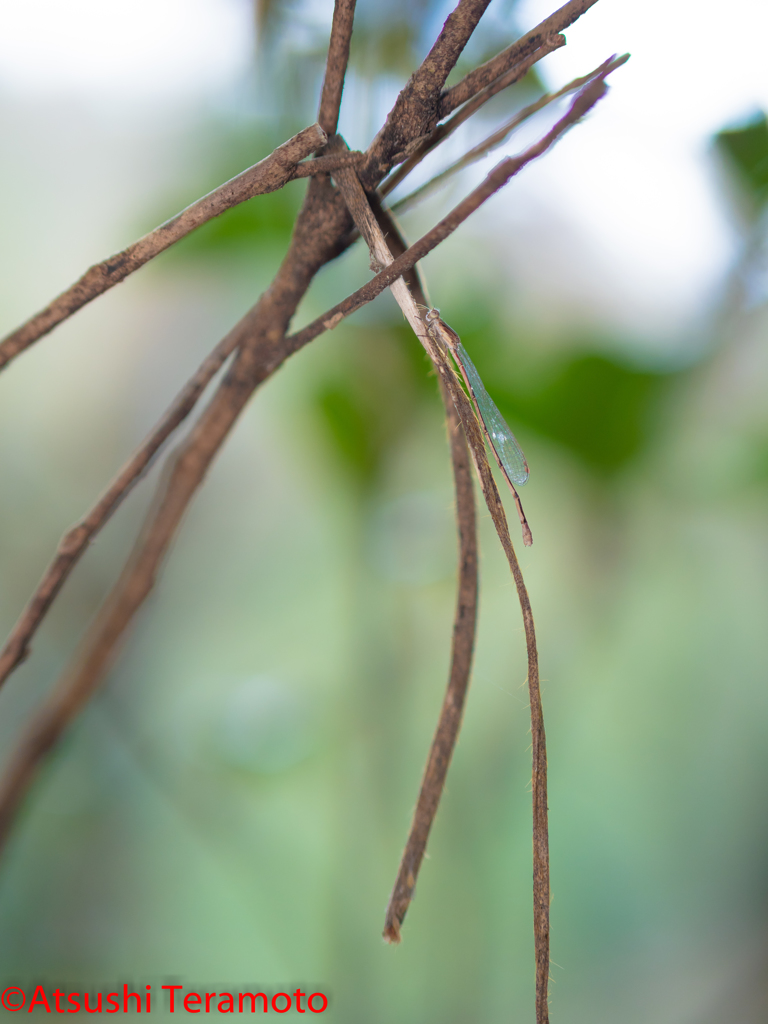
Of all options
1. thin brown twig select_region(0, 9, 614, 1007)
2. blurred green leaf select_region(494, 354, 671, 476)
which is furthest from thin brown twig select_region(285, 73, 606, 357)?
blurred green leaf select_region(494, 354, 671, 476)

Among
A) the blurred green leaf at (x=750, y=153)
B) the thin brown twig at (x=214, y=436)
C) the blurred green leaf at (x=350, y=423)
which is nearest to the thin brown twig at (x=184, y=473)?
the thin brown twig at (x=214, y=436)

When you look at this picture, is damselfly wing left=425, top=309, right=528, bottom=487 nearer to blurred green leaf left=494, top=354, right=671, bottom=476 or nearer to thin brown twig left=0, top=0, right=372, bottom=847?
thin brown twig left=0, top=0, right=372, bottom=847

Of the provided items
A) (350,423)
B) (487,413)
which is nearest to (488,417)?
(487,413)

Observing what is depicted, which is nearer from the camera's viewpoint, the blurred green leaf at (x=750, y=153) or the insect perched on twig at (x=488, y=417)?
the insect perched on twig at (x=488, y=417)

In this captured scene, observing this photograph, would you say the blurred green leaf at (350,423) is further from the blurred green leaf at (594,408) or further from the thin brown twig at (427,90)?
the thin brown twig at (427,90)

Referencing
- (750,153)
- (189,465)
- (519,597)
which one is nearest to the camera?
(519,597)

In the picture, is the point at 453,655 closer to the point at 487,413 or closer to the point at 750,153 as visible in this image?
the point at 487,413

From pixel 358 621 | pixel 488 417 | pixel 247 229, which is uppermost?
pixel 247 229
